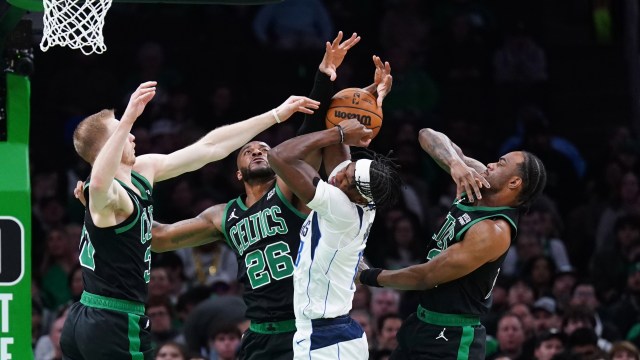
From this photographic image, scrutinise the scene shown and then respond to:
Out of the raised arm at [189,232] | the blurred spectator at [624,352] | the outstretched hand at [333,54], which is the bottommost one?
the blurred spectator at [624,352]

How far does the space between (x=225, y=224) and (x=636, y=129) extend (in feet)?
28.8

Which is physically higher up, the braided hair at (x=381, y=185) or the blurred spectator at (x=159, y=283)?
the braided hair at (x=381, y=185)

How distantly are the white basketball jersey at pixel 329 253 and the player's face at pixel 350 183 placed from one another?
0.14ft

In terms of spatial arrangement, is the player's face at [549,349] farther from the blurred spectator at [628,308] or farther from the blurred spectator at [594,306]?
the blurred spectator at [628,308]

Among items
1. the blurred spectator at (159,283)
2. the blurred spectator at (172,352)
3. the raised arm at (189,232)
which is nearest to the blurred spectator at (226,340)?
the blurred spectator at (172,352)

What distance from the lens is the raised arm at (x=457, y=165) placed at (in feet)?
27.9

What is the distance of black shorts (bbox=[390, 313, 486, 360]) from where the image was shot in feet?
→ 28.1

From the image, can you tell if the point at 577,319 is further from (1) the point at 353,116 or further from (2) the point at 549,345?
(1) the point at 353,116

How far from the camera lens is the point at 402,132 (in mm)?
15328

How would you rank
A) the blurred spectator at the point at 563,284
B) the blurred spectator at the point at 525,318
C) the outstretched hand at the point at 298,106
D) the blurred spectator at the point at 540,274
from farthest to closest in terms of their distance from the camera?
the blurred spectator at the point at 540,274, the blurred spectator at the point at 563,284, the blurred spectator at the point at 525,318, the outstretched hand at the point at 298,106

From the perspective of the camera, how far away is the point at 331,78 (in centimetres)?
852

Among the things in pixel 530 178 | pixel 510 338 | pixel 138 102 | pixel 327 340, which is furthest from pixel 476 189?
pixel 510 338

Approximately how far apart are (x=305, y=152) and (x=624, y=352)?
4.72 m

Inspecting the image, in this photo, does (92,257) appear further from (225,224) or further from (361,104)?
(361,104)
